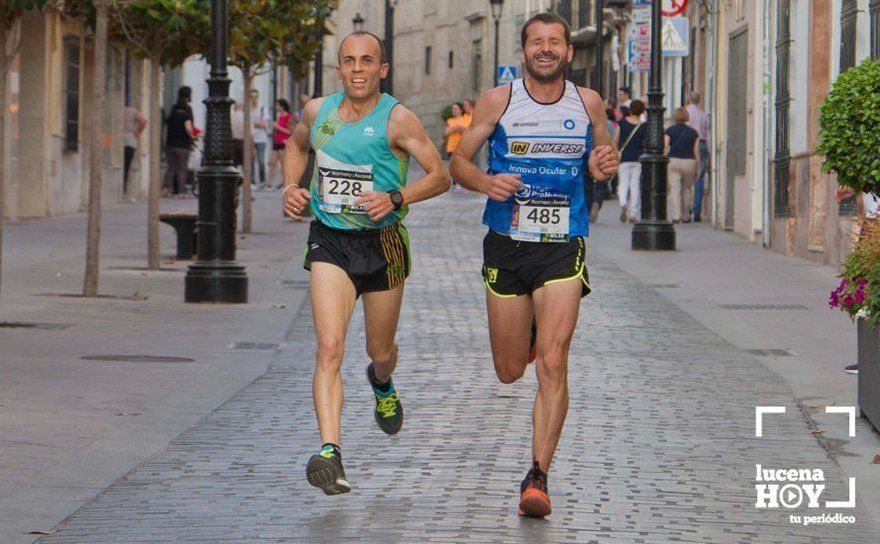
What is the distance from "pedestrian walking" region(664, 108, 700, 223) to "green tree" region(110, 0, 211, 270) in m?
10.9

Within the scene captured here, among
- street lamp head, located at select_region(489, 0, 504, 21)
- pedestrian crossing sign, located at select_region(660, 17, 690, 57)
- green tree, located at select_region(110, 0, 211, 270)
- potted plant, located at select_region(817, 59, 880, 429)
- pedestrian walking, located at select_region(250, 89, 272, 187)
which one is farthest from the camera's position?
street lamp head, located at select_region(489, 0, 504, 21)

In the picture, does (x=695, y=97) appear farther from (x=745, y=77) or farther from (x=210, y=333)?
(x=210, y=333)

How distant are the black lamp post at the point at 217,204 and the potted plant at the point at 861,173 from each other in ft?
23.3

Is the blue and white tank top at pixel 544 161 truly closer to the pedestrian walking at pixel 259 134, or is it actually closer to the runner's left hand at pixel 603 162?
the runner's left hand at pixel 603 162

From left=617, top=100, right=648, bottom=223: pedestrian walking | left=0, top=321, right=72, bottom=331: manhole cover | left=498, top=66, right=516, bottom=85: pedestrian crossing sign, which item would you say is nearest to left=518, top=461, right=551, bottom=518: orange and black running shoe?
left=0, top=321, right=72, bottom=331: manhole cover

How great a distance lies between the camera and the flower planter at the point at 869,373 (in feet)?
28.7

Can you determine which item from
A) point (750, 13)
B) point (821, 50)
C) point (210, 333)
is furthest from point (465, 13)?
point (210, 333)

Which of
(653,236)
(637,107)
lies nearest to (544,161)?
(653,236)

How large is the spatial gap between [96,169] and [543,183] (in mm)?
9219

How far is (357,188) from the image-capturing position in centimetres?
755

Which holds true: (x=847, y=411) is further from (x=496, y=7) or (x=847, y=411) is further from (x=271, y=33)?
(x=496, y=7)

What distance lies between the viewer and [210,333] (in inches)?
538

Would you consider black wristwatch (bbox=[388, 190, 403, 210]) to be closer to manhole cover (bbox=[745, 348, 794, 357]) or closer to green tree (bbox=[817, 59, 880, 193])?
green tree (bbox=[817, 59, 880, 193])

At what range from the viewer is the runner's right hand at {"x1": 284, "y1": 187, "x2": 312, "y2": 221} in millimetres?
7520
